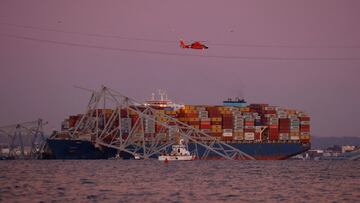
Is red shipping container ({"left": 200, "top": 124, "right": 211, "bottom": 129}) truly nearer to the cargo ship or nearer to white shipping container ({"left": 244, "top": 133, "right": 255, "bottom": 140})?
the cargo ship

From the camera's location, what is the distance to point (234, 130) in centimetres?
15450

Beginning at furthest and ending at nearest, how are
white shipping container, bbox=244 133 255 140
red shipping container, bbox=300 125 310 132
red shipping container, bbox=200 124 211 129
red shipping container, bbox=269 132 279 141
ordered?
1. red shipping container, bbox=300 125 310 132
2. red shipping container, bbox=269 132 279 141
3. white shipping container, bbox=244 133 255 140
4. red shipping container, bbox=200 124 211 129

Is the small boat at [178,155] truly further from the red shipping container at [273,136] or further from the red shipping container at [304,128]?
the red shipping container at [304,128]

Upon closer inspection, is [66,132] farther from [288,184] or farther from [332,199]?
[332,199]

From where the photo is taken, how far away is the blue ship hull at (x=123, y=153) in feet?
481

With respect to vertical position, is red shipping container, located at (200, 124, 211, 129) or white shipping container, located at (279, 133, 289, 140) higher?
red shipping container, located at (200, 124, 211, 129)

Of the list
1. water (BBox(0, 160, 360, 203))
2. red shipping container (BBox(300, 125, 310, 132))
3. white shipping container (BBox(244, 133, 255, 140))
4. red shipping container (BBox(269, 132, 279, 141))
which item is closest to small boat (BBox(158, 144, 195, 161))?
white shipping container (BBox(244, 133, 255, 140))

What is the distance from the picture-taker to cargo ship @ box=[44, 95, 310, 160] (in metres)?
149

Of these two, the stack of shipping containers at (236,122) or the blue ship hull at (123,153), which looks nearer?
the blue ship hull at (123,153)

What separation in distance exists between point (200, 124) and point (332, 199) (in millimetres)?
91799

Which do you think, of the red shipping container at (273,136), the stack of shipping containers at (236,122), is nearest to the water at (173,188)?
the stack of shipping containers at (236,122)

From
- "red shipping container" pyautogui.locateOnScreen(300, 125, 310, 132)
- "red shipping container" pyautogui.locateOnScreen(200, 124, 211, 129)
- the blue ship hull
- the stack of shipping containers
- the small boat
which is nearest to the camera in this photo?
the small boat

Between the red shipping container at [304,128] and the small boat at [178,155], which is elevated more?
the red shipping container at [304,128]

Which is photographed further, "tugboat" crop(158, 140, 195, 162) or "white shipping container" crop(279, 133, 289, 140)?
"white shipping container" crop(279, 133, 289, 140)
